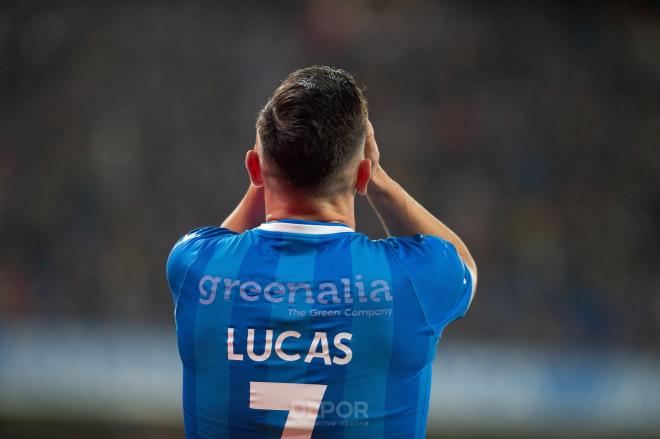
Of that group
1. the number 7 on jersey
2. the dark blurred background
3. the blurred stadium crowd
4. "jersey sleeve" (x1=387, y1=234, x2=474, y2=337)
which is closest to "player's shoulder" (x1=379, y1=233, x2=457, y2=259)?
"jersey sleeve" (x1=387, y1=234, x2=474, y2=337)

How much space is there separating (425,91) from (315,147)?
23.8 ft

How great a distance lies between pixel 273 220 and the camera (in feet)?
3.98

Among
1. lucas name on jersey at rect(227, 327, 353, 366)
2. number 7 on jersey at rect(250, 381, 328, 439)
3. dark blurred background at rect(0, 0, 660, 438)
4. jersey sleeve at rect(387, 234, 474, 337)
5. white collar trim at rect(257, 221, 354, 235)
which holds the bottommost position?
number 7 on jersey at rect(250, 381, 328, 439)

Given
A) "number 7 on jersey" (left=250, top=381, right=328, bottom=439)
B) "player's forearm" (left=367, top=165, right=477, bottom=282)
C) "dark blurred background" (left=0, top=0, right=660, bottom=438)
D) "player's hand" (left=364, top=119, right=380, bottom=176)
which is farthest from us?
"dark blurred background" (left=0, top=0, right=660, bottom=438)

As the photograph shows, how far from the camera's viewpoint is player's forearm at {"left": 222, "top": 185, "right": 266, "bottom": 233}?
144 centimetres

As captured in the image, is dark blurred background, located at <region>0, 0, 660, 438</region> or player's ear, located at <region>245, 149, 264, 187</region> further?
dark blurred background, located at <region>0, 0, 660, 438</region>

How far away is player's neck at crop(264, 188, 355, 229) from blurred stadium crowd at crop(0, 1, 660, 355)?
6201mm

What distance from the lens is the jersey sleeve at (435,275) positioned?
117 cm

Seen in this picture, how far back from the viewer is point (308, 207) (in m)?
1.19

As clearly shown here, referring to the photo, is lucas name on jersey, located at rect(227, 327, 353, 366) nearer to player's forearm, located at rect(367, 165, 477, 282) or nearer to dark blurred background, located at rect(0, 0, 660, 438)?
player's forearm, located at rect(367, 165, 477, 282)

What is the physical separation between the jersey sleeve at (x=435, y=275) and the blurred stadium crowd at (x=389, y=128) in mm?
6168

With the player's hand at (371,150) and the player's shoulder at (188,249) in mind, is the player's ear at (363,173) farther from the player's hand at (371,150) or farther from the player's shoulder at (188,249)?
the player's shoulder at (188,249)

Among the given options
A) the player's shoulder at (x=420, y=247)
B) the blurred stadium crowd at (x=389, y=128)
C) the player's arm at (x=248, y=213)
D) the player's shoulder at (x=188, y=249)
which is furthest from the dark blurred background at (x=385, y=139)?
the player's shoulder at (x=420, y=247)

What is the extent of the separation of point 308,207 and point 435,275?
222 mm
